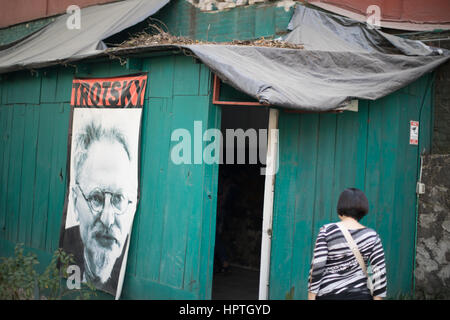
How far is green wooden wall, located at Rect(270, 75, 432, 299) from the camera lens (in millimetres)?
6133

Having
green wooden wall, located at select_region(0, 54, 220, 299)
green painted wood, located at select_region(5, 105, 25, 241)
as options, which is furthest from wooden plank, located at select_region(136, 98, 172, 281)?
green painted wood, located at select_region(5, 105, 25, 241)

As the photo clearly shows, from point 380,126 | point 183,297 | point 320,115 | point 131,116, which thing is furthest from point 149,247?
point 380,126

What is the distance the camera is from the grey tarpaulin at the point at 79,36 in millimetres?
7824

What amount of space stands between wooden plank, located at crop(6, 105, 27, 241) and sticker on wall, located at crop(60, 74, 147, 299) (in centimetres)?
188

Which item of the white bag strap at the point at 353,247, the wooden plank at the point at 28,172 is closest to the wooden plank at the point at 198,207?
the white bag strap at the point at 353,247

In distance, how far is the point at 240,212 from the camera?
31.9 ft

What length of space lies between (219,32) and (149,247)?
392 cm

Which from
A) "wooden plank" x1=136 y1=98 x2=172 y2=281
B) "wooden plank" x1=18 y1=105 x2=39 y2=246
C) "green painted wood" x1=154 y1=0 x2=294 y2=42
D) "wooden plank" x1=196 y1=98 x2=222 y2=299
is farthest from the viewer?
"wooden plank" x1=18 y1=105 x2=39 y2=246

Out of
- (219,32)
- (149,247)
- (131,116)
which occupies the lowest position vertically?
(149,247)

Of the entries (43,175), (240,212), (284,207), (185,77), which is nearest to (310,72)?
(185,77)

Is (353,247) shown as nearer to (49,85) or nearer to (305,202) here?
(305,202)

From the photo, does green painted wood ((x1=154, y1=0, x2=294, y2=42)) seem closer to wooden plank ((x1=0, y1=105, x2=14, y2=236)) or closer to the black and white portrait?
the black and white portrait

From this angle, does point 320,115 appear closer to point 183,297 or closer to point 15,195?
point 183,297

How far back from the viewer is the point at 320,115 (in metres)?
6.23
